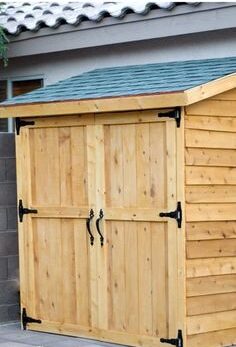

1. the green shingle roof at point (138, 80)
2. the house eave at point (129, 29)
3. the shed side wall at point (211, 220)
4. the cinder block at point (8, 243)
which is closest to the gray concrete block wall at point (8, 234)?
the cinder block at point (8, 243)

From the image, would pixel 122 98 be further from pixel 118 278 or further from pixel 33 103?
pixel 118 278

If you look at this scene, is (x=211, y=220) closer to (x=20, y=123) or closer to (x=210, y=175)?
(x=210, y=175)

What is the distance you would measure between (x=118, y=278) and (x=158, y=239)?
560mm

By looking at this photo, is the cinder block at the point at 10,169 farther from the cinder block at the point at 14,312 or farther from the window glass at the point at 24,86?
the window glass at the point at 24,86

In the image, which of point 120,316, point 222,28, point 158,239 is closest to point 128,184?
point 158,239

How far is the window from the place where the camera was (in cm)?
1075

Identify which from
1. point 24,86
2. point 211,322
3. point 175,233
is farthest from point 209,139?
point 24,86

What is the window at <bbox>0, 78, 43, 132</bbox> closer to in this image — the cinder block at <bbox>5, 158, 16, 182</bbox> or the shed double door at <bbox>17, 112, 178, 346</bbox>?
the cinder block at <bbox>5, 158, 16, 182</bbox>

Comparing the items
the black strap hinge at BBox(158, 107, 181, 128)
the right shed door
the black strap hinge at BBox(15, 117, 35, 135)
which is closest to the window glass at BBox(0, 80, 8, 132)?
the black strap hinge at BBox(15, 117, 35, 135)

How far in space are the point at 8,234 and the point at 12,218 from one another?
16cm

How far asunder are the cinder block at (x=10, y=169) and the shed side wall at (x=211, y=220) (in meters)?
2.14

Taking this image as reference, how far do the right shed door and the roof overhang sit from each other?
0.16m

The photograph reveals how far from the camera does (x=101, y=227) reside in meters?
8.01

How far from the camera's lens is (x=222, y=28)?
845 centimetres
